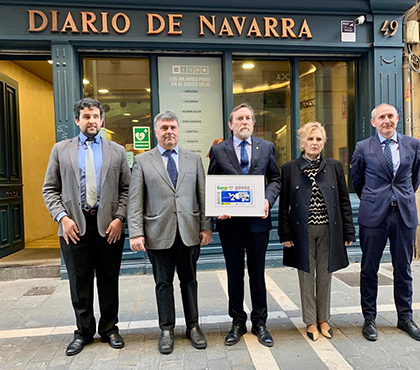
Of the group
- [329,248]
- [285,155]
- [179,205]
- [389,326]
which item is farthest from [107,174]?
Answer: [285,155]

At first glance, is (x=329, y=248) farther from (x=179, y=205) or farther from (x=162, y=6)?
(x=162, y=6)

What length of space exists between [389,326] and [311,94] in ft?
13.5

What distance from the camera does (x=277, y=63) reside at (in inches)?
237

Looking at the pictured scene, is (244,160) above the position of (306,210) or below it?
above

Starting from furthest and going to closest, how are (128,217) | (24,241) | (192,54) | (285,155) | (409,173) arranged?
(24,241) < (285,155) < (192,54) < (409,173) < (128,217)

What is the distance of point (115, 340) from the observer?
319cm

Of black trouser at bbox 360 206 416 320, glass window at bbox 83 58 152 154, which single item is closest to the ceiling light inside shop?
glass window at bbox 83 58 152 154

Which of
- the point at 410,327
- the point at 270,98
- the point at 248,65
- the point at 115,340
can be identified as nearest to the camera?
the point at 115,340

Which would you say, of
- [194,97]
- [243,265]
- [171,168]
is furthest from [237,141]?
[194,97]

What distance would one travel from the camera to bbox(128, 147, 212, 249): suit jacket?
3.02 m

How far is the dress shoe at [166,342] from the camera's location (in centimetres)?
305

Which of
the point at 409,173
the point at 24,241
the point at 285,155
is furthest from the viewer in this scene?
the point at 24,241

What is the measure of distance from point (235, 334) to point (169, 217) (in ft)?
4.25

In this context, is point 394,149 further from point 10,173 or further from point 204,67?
point 10,173
